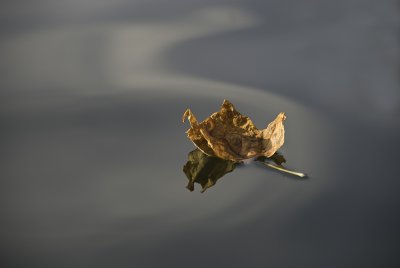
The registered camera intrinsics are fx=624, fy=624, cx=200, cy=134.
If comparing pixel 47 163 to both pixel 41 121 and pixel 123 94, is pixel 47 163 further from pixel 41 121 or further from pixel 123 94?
pixel 123 94

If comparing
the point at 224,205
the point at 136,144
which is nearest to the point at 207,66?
the point at 136,144

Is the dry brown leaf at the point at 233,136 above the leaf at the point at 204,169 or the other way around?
above
